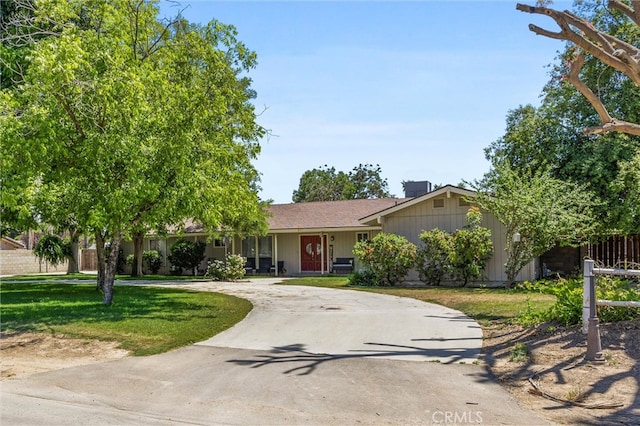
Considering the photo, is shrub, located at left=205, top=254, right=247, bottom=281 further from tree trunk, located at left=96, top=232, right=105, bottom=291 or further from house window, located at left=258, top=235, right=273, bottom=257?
tree trunk, located at left=96, top=232, right=105, bottom=291

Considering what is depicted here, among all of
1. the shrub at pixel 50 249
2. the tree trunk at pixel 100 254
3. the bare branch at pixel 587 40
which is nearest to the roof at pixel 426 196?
the tree trunk at pixel 100 254

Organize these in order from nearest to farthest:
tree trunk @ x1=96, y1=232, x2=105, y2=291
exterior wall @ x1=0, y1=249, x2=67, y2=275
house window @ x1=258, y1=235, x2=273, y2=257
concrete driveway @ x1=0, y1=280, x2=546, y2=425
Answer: concrete driveway @ x1=0, y1=280, x2=546, y2=425
tree trunk @ x1=96, y1=232, x2=105, y2=291
house window @ x1=258, y1=235, x2=273, y2=257
exterior wall @ x1=0, y1=249, x2=67, y2=275

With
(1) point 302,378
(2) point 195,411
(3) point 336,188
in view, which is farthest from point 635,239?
(3) point 336,188

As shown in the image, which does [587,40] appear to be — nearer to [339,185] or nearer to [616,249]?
[616,249]

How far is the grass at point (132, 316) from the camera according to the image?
9.47 meters

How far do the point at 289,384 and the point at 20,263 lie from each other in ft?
108

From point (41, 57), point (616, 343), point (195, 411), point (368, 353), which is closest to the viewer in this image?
point (195, 411)

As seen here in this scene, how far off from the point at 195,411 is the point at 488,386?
3380 mm

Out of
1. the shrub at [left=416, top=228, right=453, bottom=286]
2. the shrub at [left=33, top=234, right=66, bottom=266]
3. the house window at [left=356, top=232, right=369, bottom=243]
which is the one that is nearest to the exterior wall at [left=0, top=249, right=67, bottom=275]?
the shrub at [left=33, top=234, right=66, bottom=266]

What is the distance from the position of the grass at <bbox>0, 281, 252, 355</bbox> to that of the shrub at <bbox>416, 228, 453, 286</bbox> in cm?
824

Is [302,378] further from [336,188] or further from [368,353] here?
[336,188]

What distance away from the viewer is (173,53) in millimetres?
14281

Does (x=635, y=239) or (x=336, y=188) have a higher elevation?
(x=336, y=188)

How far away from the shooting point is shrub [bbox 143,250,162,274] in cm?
3045
